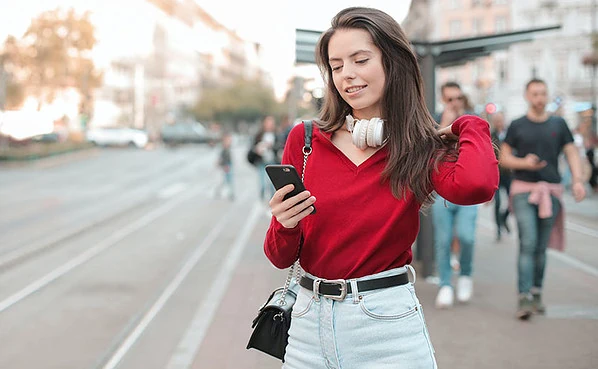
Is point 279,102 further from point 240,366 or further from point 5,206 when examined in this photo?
point 240,366

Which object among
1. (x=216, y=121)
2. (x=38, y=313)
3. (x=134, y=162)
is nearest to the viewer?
(x=38, y=313)

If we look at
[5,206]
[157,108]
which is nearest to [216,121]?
[157,108]

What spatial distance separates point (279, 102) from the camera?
13138cm

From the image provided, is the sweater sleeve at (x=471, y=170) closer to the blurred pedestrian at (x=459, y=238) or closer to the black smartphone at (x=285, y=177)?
the black smartphone at (x=285, y=177)

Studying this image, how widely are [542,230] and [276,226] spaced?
16.0ft

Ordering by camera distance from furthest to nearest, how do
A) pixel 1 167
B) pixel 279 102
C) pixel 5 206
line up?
1. pixel 279 102
2. pixel 1 167
3. pixel 5 206

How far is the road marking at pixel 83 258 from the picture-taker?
327 inches

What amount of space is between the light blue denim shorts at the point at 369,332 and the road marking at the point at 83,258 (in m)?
5.71

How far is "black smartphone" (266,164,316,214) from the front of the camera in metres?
2.38

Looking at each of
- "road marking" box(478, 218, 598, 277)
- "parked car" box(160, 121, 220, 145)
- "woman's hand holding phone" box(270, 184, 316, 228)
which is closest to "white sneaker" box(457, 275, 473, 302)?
"road marking" box(478, 218, 598, 277)

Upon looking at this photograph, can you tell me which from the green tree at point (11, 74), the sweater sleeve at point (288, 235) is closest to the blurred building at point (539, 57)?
the green tree at point (11, 74)

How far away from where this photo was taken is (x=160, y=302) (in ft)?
26.3

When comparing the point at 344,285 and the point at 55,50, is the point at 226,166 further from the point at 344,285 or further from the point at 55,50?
the point at 55,50

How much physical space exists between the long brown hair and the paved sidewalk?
128 inches
